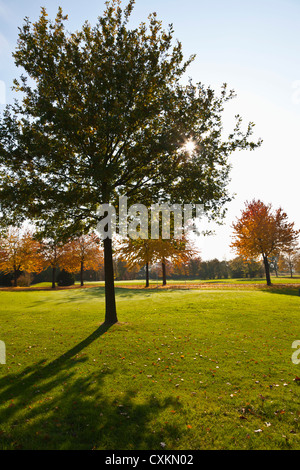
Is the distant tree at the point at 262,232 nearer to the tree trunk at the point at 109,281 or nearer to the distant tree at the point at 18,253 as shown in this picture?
the tree trunk at the point at 109,281

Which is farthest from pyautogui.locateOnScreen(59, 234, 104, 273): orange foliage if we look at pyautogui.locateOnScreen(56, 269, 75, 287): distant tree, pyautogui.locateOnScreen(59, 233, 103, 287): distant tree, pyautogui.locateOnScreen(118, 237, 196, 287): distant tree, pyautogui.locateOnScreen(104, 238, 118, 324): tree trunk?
pyautogui.locateOnScreen(104, 238, 118, 324): tree trunk

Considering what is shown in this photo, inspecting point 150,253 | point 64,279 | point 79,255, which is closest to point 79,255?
point 79,255

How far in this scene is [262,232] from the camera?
101ft

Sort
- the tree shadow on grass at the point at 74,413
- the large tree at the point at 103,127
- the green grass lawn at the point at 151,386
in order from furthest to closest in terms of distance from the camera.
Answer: the large tree at the point at 103,127 → the green grass lawn at the point at 151,386 → the tree shadow on grass at the point at 74,413

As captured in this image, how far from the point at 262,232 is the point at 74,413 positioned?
30.5m

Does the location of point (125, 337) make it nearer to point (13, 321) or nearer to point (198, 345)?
point (198, 345)

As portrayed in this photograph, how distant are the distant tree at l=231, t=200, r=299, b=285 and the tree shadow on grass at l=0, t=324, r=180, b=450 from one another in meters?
28.4

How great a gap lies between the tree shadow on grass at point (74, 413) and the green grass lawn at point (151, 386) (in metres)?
0.02

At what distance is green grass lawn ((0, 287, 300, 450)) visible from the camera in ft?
15.7

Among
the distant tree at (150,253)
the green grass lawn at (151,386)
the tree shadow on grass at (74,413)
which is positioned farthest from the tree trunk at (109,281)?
the distant tree at (150,253)

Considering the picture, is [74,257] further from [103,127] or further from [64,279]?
[103,127]

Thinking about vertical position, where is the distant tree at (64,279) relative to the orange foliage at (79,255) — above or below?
below

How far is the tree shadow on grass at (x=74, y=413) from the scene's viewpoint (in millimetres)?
4633
